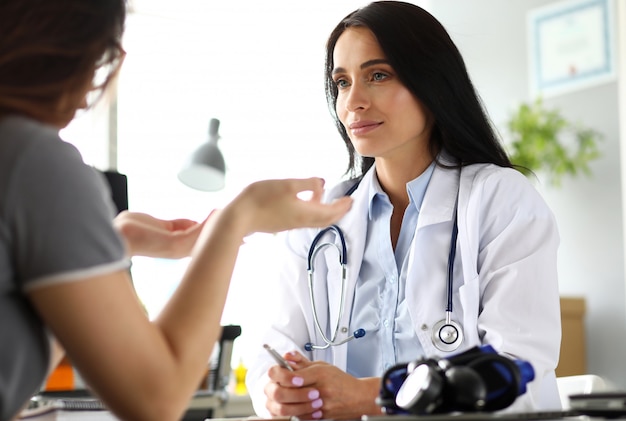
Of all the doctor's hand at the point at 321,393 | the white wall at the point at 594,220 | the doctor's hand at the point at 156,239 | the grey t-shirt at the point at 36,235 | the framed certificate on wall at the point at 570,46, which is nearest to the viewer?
the grey t-shirt at the point at 36,235

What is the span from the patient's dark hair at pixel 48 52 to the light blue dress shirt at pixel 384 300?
1.15m

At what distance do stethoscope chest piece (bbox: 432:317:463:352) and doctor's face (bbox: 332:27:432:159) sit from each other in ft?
1.55

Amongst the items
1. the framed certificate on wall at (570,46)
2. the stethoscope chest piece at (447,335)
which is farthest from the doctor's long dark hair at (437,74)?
the framed certificate on wall at (570,46)

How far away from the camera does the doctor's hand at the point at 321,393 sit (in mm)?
1650

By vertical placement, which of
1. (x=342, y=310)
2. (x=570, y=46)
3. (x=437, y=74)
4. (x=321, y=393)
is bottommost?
(x=321, y=393)

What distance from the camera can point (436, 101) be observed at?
2062 mm

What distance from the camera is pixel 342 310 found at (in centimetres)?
199

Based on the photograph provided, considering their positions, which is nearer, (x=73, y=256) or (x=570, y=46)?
(x=73, y=256)

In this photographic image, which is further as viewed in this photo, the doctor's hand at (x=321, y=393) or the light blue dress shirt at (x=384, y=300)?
the light blue dress shirt at (x=384, y=300)

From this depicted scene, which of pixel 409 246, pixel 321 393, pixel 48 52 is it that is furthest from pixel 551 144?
pixel 48 52

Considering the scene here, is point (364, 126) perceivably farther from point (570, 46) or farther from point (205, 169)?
point (570, 46)

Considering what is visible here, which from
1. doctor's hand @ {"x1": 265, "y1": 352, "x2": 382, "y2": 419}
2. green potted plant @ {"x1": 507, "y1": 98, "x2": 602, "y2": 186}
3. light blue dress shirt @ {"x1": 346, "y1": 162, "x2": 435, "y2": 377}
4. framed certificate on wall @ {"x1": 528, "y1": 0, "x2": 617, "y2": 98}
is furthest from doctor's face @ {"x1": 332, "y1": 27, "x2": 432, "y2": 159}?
framed certificate on wall @ {"x1": 528, "y1": 0, "x2": 617, "y2": 98}

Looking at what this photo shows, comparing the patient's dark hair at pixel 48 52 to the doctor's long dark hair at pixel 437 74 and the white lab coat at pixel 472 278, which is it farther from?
the doctor's long dark hair at pixel 437 74

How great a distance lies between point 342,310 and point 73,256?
121cm
